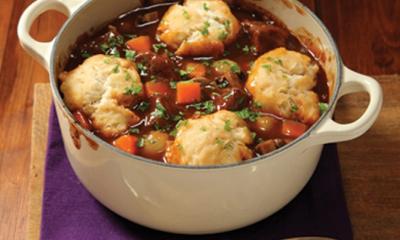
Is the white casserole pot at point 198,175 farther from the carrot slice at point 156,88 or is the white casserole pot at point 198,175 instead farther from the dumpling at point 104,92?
the carrot slice at point 156,88

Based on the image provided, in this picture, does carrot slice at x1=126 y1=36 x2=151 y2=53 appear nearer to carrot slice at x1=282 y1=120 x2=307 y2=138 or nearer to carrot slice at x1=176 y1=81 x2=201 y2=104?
carrot slice at x1=176 y1=81 x2=201 y2=104

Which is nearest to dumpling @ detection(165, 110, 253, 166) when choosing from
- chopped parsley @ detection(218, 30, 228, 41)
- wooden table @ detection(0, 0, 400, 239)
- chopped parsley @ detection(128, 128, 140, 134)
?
chopped parsley @ detection(128, 128, 140, 134)

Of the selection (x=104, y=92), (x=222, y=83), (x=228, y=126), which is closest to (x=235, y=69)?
(x=222, y=83)

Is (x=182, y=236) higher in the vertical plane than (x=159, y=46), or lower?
lower

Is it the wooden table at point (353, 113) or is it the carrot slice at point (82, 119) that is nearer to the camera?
the carrot slice at point (82, 119)

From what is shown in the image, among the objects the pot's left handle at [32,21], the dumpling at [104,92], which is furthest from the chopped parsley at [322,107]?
the pot's left handle at [32,21]

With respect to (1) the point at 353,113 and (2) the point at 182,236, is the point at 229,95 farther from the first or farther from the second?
(1) the point at 353,113

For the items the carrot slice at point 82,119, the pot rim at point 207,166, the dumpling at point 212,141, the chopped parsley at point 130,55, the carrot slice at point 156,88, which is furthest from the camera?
the chopped parsley at point 130,55
